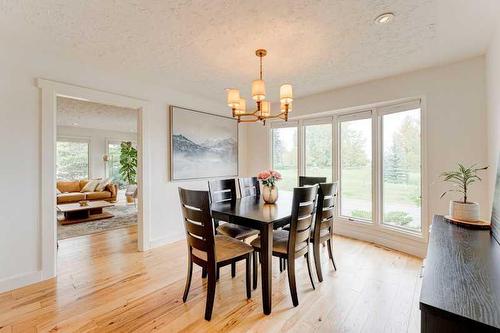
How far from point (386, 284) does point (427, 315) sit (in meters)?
1.94

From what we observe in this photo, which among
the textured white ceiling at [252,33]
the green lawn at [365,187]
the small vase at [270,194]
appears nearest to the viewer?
the textured white ceiling at [252,33]

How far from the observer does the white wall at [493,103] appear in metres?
2.00

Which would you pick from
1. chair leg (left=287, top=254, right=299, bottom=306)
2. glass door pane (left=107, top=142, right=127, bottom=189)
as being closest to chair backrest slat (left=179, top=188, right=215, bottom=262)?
chair leg (left=287, top=254, right=299, bottom=306)

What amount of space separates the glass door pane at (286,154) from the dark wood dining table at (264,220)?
6.91ft

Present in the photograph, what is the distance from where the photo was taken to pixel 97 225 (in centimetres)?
461

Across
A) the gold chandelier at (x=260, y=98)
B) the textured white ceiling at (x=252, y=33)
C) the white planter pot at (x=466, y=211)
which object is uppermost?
the textured white ceiling at (x=252, y=33)

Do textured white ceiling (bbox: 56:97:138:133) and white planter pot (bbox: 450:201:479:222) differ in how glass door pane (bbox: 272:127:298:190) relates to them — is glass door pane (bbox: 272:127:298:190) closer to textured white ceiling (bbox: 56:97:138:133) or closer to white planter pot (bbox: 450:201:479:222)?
white planter pot (bbox: 450:201:479:222)

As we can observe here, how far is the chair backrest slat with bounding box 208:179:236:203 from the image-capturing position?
9.62 feet

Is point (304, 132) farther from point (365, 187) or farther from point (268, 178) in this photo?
point (268, 178)

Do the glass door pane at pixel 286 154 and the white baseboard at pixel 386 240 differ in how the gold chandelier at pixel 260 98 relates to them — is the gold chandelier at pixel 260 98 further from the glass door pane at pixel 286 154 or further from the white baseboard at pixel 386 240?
the white baseboard at pixel 386 240

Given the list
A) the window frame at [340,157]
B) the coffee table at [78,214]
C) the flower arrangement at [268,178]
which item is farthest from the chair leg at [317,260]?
the coffee table at [78,214]

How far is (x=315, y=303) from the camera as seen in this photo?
6.84 feet

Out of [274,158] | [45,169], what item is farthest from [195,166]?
[45,169]

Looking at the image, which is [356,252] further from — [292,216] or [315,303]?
[292,216]
